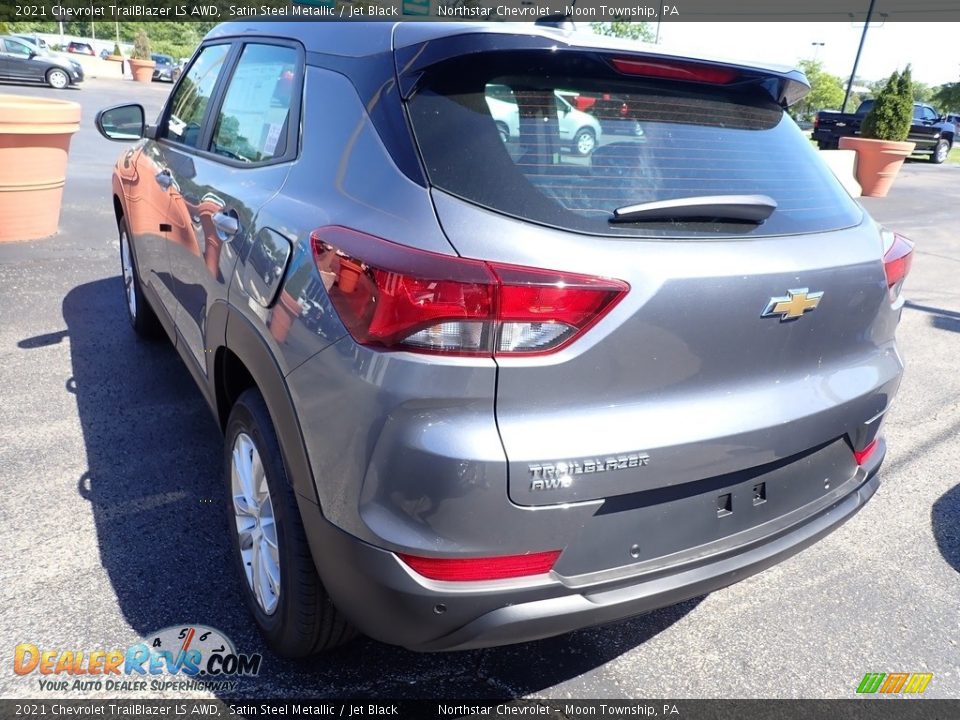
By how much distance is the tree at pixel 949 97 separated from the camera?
5153cm

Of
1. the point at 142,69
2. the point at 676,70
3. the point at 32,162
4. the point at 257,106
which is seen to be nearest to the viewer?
the point at 676,70

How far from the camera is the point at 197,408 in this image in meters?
3.82

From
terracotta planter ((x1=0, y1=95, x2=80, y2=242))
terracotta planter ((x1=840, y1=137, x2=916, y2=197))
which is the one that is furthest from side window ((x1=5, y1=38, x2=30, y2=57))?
terracotta planter ((x1=840, y1=137, x2=916, y2=197))

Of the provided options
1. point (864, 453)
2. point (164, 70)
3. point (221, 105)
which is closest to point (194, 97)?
point (221, 105)

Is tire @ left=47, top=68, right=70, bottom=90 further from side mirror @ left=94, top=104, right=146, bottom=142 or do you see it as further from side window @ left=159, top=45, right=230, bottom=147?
side window @ left=159, top=45, right=230, bottom=147

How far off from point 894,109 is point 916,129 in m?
16.3

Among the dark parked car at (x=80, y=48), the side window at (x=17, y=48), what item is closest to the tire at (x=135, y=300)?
the side window at (x=17, y=48)

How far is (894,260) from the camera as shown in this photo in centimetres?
224

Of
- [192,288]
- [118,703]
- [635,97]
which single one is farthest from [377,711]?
[635,97]

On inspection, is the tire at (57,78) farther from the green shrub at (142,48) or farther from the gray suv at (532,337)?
the gray suv at (532,337)

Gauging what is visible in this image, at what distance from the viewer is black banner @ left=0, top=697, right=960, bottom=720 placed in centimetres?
206

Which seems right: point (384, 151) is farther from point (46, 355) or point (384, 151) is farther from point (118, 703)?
point (46, 355)

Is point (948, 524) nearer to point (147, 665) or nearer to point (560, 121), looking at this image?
point (560, 121)

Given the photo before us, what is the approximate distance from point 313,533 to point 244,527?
65 centimetres
